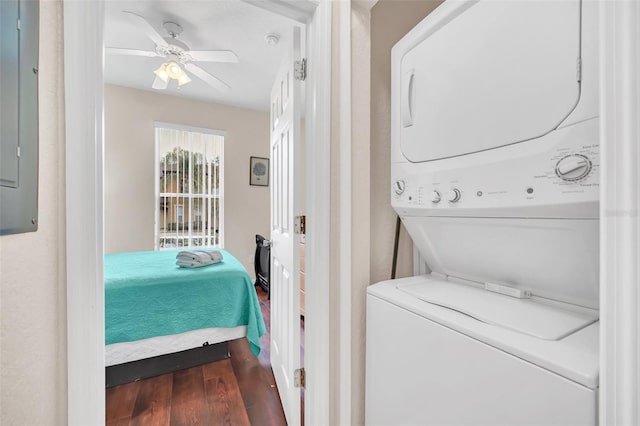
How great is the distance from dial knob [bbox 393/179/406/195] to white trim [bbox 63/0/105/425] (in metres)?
0.96

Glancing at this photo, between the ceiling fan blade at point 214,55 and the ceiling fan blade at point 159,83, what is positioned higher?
the ceiling fan blade at point 214,55

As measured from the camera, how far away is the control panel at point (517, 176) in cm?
57

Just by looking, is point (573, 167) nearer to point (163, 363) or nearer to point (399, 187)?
point (399, 187)

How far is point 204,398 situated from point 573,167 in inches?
84.3

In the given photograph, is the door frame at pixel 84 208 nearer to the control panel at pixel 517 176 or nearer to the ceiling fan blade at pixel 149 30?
the control panel at pixel 517 176

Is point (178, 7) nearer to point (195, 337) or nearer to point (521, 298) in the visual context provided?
point (195, 337)

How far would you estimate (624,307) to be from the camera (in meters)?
0.44

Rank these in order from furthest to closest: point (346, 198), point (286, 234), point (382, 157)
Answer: point (286, 234) < point (382, 157) < point (346, 198)

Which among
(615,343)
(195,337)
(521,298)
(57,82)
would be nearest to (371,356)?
(521,298)

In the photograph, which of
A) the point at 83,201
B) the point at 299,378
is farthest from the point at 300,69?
the point at 299,378

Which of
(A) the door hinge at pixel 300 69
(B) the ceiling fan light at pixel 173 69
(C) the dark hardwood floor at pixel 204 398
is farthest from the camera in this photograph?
(B) the ceiling fan light at pixel 173 69

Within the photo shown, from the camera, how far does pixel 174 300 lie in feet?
6.66

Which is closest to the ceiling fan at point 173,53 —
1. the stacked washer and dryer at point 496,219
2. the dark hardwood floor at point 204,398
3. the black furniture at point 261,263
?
the stacked washer and dryer at point 496,219

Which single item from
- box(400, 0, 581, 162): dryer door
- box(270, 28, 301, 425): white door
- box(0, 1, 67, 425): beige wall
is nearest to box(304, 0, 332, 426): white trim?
box(270, 28, 301, 425): white door
